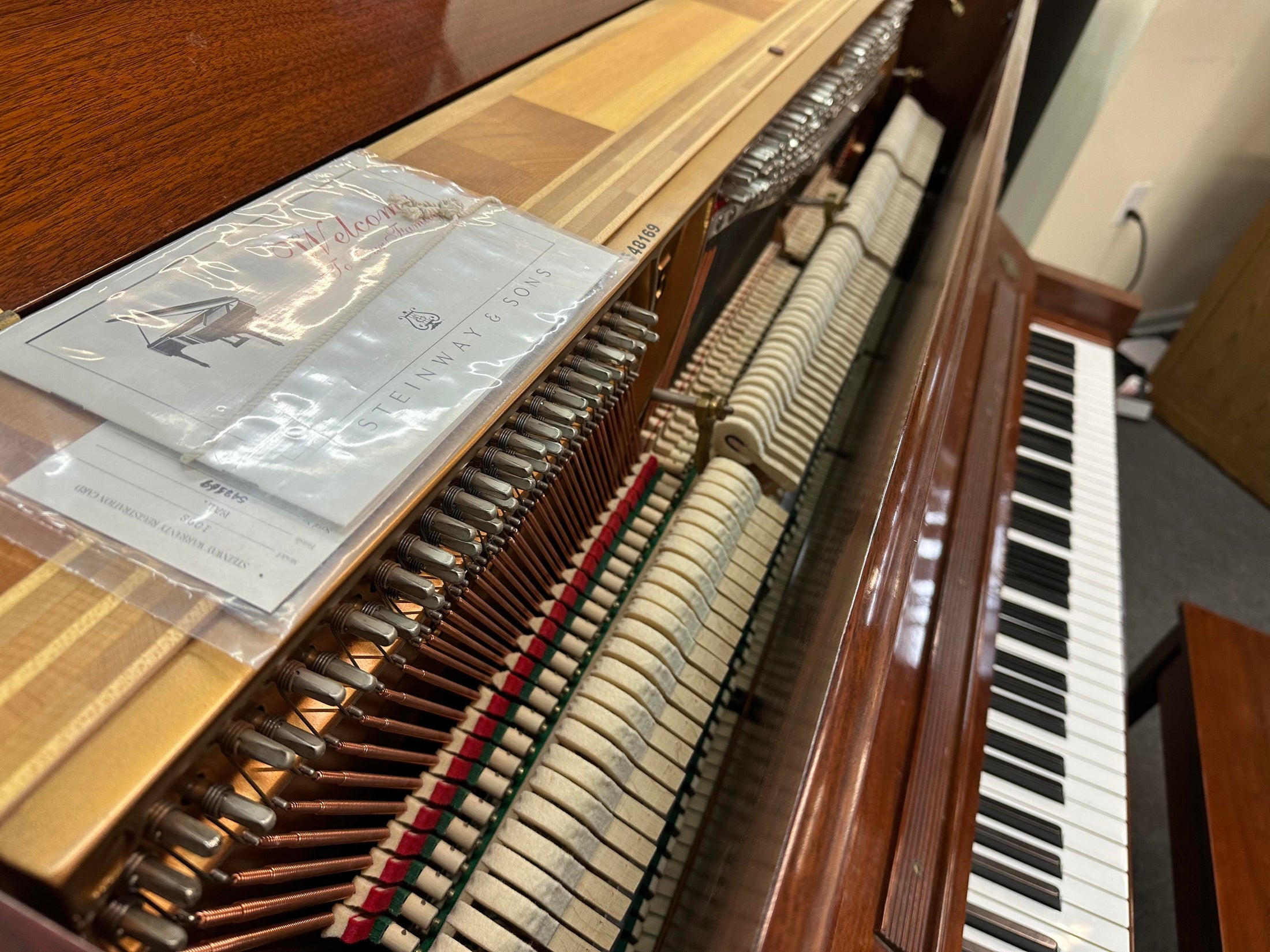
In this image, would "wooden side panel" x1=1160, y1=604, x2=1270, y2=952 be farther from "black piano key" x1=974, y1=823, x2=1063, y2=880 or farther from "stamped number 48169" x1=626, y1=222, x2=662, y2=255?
"stamped number 48169" x1=626, y1=222, x2=662, y2=255

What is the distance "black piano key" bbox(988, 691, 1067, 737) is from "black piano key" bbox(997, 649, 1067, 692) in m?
0.06

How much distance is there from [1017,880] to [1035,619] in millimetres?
505

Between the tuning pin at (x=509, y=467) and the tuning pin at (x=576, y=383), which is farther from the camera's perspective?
→ the tuning pin at (x=576, y=383)

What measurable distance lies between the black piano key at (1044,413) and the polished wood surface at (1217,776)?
1.55ft

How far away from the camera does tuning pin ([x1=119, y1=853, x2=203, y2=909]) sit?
489 mm

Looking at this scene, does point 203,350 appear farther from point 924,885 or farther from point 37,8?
point 924,885

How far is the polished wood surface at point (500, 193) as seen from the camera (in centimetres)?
45

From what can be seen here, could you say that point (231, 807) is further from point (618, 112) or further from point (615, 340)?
point (618, 112)

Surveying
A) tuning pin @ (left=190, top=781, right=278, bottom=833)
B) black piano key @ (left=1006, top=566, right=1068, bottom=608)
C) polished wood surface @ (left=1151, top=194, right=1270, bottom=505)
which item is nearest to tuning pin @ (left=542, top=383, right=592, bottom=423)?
tuning pin @ (left=190, top=781, right=278, bottom=833)

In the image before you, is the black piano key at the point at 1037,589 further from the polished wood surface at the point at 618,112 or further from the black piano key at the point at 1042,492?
the polished wood surface at the point at 618,112

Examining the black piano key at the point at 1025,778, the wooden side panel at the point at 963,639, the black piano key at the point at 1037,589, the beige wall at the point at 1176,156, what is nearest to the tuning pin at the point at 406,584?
the wooden side panel at the point at 963,639

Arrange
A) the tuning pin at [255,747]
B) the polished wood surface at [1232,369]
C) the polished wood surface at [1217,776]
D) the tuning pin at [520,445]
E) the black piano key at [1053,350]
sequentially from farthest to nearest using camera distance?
the polished wood surface at [1232,369], the black piano key at [1053,350], the polished wood surface at [1217,776], the tuning pin at [520,445], the tuning pin at [255,747]

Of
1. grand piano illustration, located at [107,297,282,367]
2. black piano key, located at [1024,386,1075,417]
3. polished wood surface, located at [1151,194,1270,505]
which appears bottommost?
polished wood surface, located at [1151,194,1270,505]

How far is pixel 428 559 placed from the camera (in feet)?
2.16
